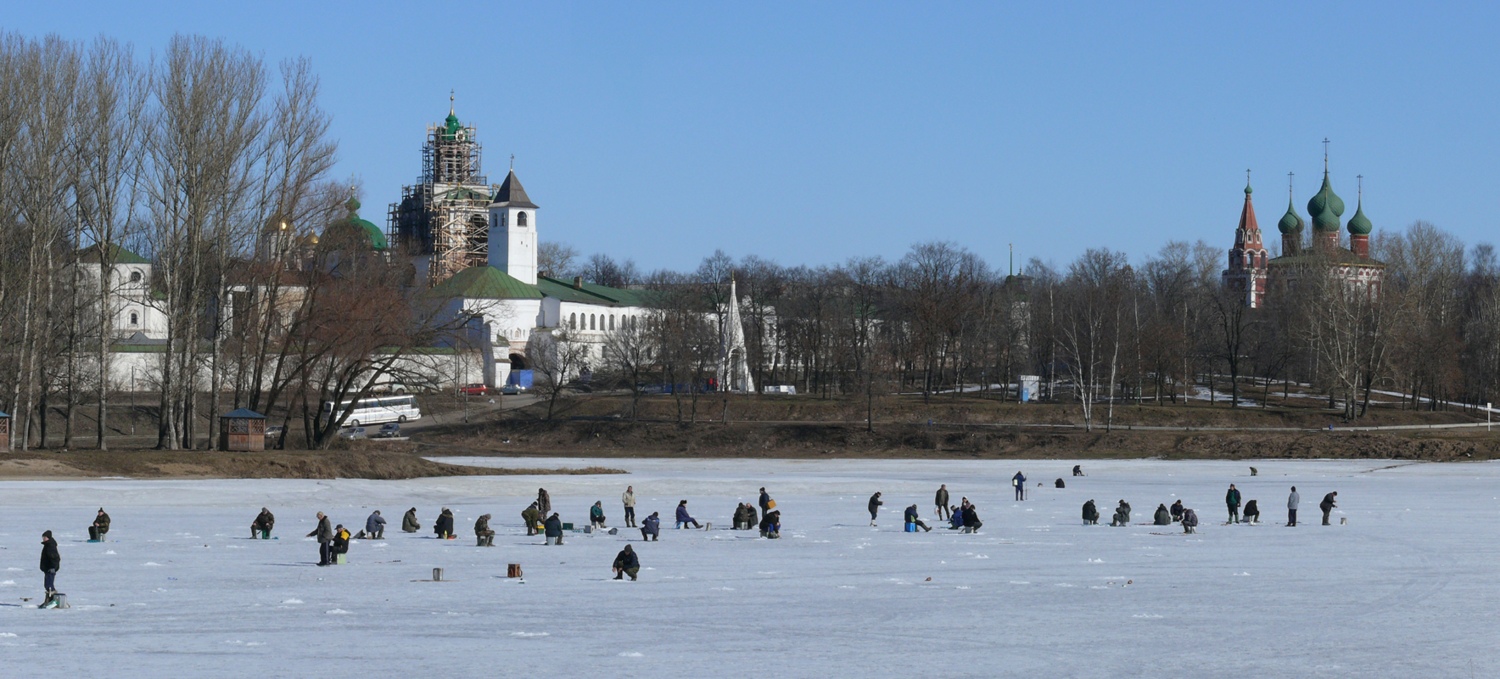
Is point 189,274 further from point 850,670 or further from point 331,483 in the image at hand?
point 850,670

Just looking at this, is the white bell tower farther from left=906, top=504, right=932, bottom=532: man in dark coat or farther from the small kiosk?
left=906, top=504, right=932, bottom=532: man in dark coat

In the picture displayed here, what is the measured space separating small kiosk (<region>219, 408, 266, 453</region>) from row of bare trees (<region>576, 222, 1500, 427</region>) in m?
32.1

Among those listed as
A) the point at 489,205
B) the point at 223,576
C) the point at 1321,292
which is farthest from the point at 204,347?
the point at 489,205

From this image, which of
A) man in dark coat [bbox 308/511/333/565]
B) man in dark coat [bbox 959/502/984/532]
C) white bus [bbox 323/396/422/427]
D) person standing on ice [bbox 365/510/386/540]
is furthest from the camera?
white bus [bbox 323/396/422/427]

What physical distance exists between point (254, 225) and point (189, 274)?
2.88m

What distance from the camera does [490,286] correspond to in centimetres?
11325

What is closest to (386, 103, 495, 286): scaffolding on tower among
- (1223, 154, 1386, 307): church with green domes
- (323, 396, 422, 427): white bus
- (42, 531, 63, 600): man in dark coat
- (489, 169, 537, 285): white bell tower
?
(489, 169, 537, 285): white bell tower

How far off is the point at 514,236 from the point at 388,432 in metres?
49.5

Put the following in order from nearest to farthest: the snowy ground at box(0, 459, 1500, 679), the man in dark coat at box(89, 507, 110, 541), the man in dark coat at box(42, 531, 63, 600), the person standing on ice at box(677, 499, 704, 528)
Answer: the snowy ground at box(0, 459, 1500, 679), the man in dark coat at box(42, 531, 63, 600), the man in dark coat at box(89, 507, 110, 541), the person standing on ice at box(677, 499, 704, 528)

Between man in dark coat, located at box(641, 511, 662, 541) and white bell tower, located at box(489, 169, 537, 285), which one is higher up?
white bell tower, located at box(489, 169, 537, 285)

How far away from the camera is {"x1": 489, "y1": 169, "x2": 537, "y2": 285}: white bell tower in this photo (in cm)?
12375

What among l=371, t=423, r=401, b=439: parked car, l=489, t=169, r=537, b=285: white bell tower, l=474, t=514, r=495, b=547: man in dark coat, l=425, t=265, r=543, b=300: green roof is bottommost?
l=474, t=514, r=495, b=547: man in dark coat

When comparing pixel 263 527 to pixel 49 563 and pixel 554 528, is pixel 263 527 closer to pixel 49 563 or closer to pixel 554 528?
pixel 554 528

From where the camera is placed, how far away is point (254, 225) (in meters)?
52.7
